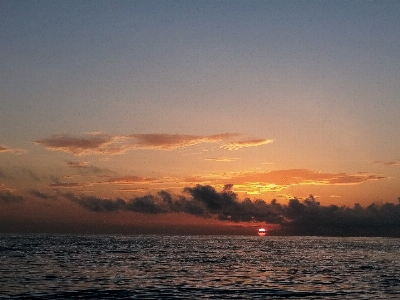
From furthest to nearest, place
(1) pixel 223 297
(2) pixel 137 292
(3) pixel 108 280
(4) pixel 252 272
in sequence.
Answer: (4) pixel 252 272
(3) pixel 108 280
(2) pixel 137 292
(1) pixel 223 297

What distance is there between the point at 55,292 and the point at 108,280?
35.6 ft

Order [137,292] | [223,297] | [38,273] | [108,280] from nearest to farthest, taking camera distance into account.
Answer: [223,297] → [137,292] → [108,280] → [38,273]

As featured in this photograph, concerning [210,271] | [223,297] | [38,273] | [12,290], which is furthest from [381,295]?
[38,273]

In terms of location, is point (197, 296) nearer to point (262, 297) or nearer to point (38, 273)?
point (262, 297)

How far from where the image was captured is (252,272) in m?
67.7

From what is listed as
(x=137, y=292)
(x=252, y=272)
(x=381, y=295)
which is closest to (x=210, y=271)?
(x=252, y=272)

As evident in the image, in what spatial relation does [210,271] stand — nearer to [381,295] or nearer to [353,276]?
[353,276]

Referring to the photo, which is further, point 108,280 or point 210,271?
point 210,271

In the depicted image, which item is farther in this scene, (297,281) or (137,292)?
(297,281)

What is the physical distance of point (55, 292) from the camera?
150 ft

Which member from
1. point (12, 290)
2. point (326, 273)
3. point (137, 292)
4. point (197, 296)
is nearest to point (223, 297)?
point (197, 296)

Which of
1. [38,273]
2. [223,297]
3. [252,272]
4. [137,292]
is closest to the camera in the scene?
[223,297]

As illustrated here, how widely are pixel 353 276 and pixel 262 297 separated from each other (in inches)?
986

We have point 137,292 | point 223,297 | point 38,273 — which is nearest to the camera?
point 223,297
